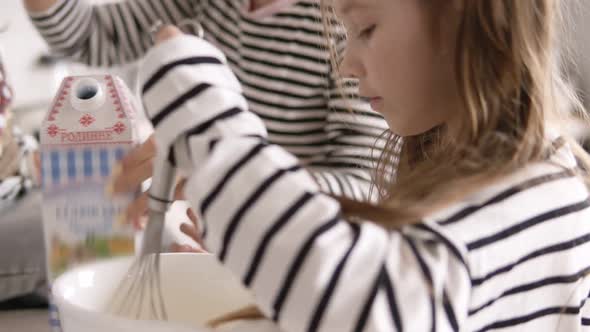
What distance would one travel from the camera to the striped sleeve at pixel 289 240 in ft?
1.31

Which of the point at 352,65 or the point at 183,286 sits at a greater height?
the point at 352,65

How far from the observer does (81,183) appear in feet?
2.12

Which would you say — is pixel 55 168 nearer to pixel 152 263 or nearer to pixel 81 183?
pixel 81 183

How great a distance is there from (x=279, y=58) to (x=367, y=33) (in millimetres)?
383

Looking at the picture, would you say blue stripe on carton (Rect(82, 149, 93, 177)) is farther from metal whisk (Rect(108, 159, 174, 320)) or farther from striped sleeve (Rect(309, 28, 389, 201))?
striped sleeve (Rect(309, 28, 389, 201))

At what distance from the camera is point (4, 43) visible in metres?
1.92

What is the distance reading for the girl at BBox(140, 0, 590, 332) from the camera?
1.33ft

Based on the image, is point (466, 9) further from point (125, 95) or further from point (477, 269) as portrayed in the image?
point (125, 95)

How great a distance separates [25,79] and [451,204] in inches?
70.4

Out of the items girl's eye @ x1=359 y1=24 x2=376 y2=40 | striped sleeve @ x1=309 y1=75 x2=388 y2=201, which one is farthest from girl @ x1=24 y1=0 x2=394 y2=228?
girl's eye @ x1=359 y1=24 x2=376 y2=40

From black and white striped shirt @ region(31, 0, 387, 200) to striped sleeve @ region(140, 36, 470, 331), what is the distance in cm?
32

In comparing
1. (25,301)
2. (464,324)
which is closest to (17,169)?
(25,301)

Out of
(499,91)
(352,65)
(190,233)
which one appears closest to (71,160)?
(190,233)

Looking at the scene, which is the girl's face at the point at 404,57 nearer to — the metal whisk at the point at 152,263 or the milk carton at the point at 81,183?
the metal whisk at the point at 152,263
